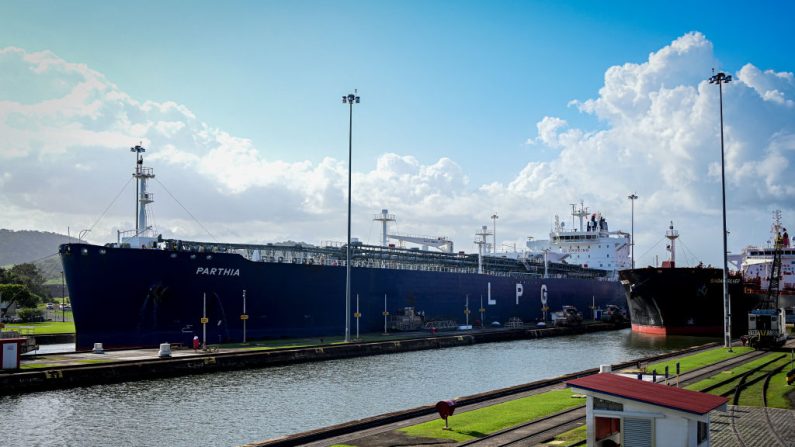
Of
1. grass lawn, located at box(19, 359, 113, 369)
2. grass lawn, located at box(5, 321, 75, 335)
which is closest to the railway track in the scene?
grass lawn, located at box(19, 359, 113, 369)

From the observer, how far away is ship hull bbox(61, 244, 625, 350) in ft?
95.3

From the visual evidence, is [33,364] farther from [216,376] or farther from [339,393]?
[339,393]

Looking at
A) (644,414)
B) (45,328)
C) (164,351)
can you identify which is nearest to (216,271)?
(164,351)

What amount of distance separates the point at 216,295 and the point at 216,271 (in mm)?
1110

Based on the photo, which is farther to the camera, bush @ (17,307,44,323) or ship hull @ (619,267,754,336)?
bush @ (17,307,44,323)

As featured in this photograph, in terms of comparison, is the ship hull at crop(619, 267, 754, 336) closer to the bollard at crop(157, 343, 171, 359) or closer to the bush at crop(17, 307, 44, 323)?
the bollard at crop(157, 343, 171, 359)

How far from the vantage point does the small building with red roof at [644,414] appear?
34.6ft

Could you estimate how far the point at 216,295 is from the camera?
32625 mm

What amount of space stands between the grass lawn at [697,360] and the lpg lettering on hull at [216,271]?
18.8 metres

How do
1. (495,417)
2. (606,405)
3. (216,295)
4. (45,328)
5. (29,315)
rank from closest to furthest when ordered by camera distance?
(606,405)
(495,417)
(216,295)
(45,328)
(29,315)

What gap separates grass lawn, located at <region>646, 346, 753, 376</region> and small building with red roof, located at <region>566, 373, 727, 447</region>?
40.0 feet

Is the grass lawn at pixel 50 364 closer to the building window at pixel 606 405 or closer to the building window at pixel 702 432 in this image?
the building window at pixel 606 405

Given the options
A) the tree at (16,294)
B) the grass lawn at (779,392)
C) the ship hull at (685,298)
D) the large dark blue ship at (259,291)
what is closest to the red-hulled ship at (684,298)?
the ship hull at (685,298)

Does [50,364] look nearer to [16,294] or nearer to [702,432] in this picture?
[702,432]
